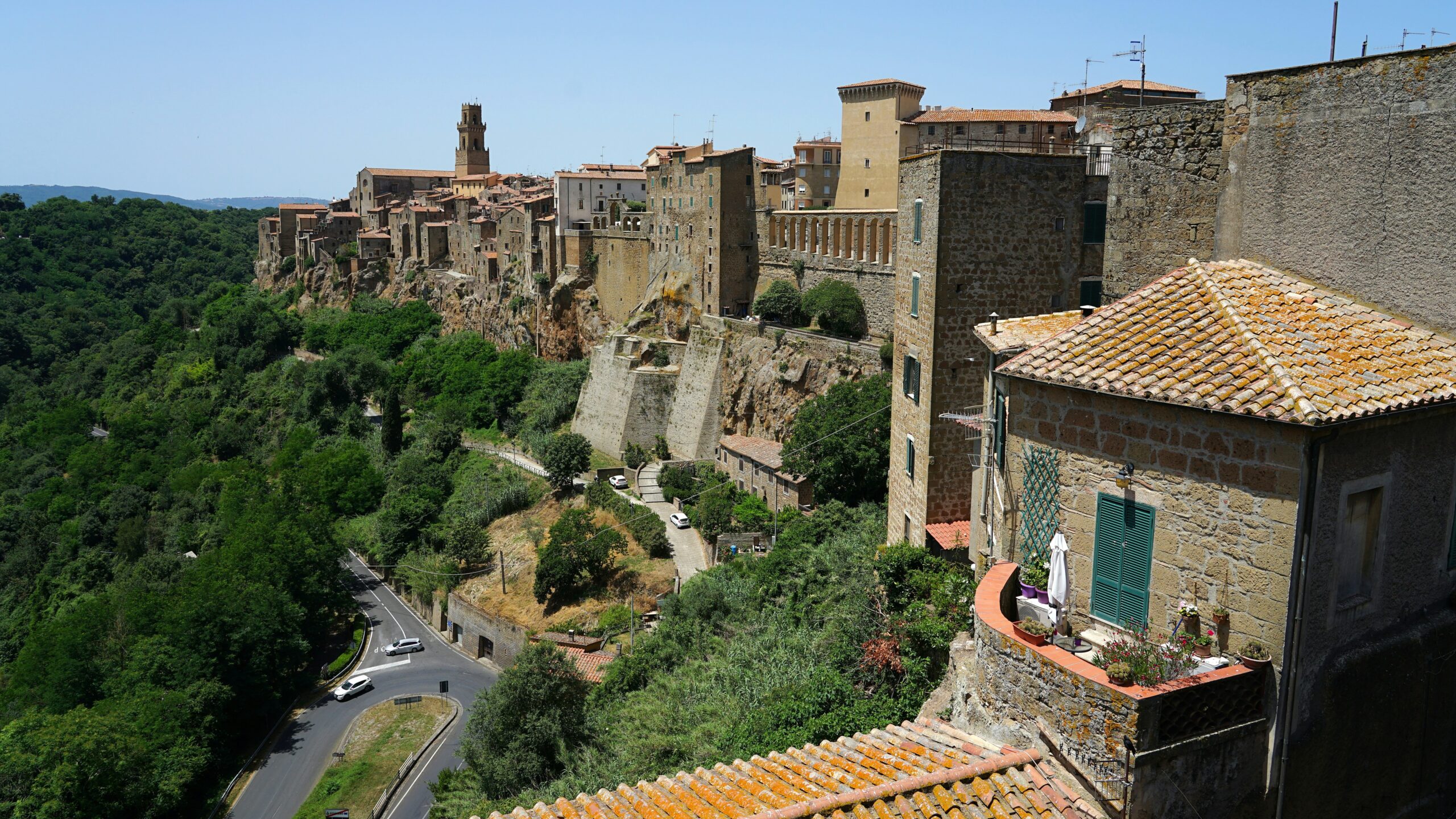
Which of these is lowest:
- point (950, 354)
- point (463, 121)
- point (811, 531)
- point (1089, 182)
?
point (811, 531)

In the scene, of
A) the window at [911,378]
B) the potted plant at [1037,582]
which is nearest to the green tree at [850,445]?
the window at [911,378]

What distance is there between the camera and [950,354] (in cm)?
1669

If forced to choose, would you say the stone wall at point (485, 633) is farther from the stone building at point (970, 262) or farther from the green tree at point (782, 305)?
the stone building at point (970, 262)

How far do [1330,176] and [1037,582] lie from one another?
4.14m

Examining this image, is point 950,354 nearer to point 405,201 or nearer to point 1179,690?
point 1179,690

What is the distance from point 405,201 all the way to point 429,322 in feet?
66.2

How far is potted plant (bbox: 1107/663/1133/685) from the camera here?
6.06 m

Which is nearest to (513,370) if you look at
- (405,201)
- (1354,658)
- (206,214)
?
(405,201)

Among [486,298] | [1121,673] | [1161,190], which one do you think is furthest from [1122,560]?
[486,298]

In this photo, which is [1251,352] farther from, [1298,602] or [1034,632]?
[1034,632]

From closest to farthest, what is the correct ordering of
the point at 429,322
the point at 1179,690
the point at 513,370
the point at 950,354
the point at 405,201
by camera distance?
1. the point at 1179,690
2. the point at 950,354
3. the point at 513,370
4. the point at 429,322
5. the point at 405,201

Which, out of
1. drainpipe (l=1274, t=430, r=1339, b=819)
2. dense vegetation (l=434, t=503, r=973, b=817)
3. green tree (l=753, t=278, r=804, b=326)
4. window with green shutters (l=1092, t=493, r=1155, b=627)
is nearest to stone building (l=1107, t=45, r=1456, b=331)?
drainpipe (l=1274, t=430, r=1339, b=819)

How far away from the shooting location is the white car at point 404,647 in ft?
124

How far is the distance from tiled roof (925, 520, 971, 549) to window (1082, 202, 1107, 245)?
208 inches
